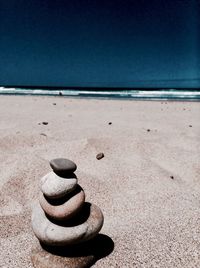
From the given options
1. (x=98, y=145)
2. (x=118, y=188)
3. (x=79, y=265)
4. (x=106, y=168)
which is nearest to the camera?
(x=79, y=265)

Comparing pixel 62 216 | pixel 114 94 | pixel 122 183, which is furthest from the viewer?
pixel 114 94

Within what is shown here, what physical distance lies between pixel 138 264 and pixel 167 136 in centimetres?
272

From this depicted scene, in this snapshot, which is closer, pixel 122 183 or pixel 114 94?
pixel 122 183

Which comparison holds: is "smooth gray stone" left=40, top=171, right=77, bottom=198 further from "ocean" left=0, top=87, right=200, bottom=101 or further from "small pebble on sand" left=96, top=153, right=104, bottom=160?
"ocean" left=0, top=87, right=200, bottom=101

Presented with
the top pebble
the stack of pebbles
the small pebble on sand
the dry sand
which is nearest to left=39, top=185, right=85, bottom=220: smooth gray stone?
the stack of pebbles

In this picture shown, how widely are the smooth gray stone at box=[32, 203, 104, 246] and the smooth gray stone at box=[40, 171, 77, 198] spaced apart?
6.1 inches

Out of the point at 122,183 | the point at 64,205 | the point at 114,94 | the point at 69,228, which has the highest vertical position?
the point at 64,205

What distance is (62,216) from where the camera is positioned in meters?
1.72

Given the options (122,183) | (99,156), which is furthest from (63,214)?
(99,156)

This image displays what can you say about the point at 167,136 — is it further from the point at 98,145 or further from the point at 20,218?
the point at 20,218

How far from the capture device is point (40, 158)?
3.28 metres

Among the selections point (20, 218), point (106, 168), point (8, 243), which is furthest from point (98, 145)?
point (8, 243)

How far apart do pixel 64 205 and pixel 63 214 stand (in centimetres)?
5

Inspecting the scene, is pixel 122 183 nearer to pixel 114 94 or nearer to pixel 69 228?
pixel 69 228
